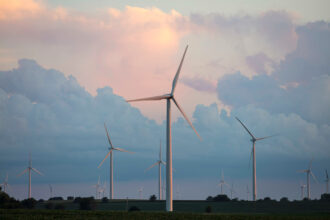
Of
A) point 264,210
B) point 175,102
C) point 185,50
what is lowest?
point 264,210

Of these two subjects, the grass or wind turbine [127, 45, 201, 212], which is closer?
the grass

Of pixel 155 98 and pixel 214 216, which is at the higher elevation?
pixel 155 98

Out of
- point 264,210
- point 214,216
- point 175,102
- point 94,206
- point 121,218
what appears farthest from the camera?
point 94,206

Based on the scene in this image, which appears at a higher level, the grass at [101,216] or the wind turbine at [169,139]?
the wind turbine at [169,139]

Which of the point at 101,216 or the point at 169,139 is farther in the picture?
the point at 169,139

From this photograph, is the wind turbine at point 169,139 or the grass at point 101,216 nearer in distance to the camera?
the grass at point 101,216

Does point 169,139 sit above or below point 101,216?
above

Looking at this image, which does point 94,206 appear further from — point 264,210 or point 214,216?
point 214,216

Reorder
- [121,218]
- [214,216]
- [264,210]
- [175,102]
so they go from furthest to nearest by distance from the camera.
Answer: [264,210] → [175,102] → [214,216] → [121,218]

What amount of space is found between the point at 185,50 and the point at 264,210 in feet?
205

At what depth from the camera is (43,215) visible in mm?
112188

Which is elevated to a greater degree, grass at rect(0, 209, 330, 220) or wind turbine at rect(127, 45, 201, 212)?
wind turbine at rect(127, 45, 201, 212)

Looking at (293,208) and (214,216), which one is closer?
(214,216)

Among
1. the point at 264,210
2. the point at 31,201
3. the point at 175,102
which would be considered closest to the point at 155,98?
the point at 175,102
